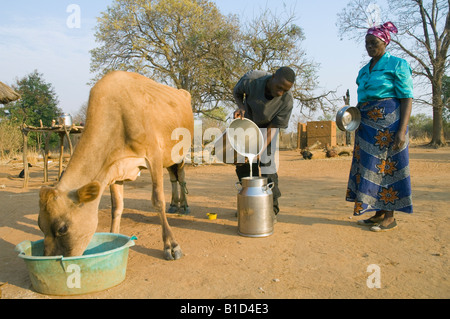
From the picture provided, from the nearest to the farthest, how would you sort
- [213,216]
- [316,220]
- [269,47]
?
1. [316,220]
2. [213,216]
3. [269,47]

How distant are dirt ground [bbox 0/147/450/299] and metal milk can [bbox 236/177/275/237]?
128mm

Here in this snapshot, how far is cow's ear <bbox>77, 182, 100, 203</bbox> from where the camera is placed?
106 inches

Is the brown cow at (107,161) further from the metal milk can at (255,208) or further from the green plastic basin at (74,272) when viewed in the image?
the metal milk can at (255,208)

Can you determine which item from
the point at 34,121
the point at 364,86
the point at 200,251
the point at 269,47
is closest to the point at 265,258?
the point at 200,251

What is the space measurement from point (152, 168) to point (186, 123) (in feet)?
6.09

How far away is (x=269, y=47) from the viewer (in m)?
15.9

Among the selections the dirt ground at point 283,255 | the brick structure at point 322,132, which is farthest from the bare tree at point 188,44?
the dirt ground at point 283,255

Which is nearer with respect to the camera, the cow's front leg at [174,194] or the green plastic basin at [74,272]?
the green plastic basin at [74,272]

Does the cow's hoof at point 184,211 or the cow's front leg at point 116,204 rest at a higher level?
the cow's front leg at point 116,204

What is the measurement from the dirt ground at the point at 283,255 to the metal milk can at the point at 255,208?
13 centimetres

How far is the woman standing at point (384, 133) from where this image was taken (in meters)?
3.74

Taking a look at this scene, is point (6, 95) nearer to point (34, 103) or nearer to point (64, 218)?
point (64, 218)

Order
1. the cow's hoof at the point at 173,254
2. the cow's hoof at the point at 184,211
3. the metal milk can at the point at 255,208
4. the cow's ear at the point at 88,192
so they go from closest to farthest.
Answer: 1. the cow's ear at the point at 88,192
2. the cow's hoof at the point at 173,254
3. the metal milk can at the point at 255,208
4. the cow's hoof at the point at 184,211
